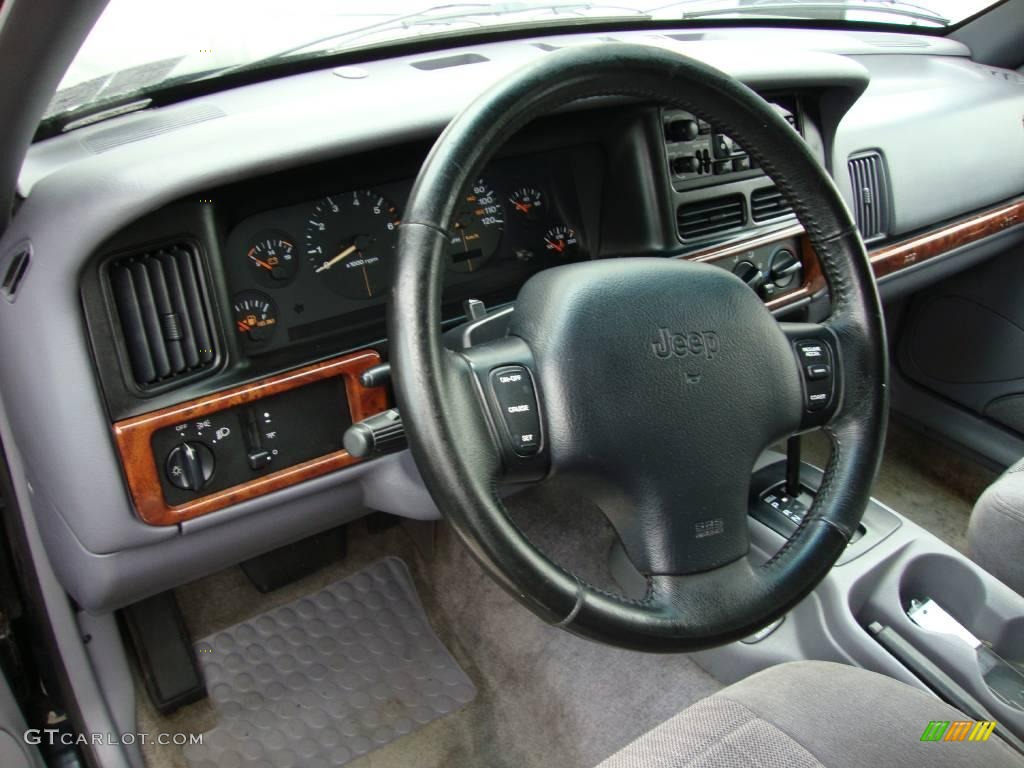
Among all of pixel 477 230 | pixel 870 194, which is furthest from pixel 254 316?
pixel 870 194

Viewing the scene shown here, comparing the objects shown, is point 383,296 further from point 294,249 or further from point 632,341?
point 632,341

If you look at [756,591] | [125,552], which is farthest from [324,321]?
[756,591]

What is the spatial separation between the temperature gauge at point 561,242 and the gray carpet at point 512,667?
600mm

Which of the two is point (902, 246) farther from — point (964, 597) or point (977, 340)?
point (964, 597)

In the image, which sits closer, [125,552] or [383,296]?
[125,552]

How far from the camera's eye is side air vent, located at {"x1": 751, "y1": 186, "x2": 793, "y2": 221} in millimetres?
1562

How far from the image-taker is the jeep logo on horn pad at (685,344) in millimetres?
923

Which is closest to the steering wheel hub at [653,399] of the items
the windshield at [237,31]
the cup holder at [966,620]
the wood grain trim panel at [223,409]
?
the wood grain trim panel at [223,409]

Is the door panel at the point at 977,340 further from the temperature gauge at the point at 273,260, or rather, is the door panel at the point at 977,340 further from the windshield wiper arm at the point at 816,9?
the temperature gauge at the point at 273,260

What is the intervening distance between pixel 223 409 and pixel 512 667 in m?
0.95

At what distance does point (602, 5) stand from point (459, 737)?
150 cm

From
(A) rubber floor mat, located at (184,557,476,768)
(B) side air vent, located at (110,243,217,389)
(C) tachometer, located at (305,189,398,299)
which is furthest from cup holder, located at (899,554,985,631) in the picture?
(B) side air vent, located at (110,243,217,389)

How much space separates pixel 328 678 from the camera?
5.79 ft

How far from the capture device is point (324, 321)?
1.25 m
